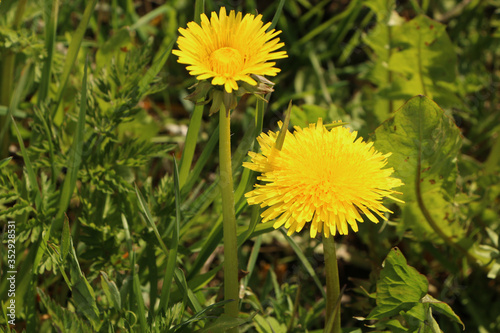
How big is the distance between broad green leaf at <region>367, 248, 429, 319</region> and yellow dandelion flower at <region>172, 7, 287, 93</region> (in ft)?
2.10

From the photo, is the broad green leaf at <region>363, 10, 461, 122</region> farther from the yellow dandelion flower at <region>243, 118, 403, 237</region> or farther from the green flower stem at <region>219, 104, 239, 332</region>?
the green flower stem at <region>219, 104, 239, 332</region>

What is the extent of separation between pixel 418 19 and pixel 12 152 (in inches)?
73.0

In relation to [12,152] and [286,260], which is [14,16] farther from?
[286,260]

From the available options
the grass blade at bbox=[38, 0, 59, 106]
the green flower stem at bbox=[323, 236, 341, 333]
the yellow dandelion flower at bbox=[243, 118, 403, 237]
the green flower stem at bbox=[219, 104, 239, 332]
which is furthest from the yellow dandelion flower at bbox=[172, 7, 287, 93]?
the grass blade at bbox=[38, 0, 59, 106]

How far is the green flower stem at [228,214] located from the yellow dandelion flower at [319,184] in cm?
7

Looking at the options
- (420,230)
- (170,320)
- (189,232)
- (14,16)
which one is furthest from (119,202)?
(420,230)

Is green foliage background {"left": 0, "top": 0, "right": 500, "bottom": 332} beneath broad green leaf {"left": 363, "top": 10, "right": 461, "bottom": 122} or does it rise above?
beneath

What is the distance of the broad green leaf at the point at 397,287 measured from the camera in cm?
138

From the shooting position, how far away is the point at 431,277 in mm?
2219

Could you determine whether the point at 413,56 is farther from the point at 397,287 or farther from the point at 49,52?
the point at 49,52

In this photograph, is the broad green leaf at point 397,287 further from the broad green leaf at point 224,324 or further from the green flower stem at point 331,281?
the broad green leaf at point 224,324

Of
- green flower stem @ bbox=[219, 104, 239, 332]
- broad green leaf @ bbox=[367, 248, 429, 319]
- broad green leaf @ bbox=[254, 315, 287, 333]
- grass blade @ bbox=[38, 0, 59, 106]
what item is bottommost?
broad green leaf @ bbox=[254, 315, 287, 333]

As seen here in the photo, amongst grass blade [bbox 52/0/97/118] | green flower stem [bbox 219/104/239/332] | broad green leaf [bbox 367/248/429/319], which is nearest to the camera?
green flower stem [bbox 219/104/239/332]

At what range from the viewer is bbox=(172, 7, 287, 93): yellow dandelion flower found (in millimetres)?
1121
